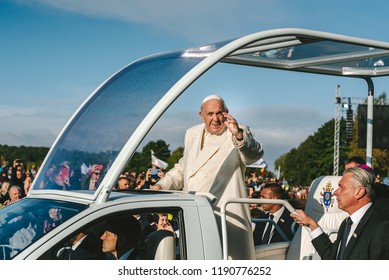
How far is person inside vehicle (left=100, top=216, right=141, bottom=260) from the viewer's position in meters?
3.73

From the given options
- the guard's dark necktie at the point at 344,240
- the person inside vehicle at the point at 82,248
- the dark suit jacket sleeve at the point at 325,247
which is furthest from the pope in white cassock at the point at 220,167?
the person inside vehicle at the point at 82,248

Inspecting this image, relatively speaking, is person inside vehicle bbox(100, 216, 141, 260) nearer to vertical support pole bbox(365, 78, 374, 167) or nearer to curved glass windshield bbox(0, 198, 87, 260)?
curved glass windshield bbox(0, 198, 87, 260)

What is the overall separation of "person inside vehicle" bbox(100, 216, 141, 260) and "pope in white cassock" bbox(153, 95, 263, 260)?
2.98ft

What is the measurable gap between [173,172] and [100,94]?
1.11 metres

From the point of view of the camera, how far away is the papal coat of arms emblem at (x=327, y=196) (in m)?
5.63

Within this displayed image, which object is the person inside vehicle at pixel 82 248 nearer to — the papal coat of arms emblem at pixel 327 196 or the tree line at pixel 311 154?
the papal coat of arms emblem at pixel 327 196

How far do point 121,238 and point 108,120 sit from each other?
81 cm

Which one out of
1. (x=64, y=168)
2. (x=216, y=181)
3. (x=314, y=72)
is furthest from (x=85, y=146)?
(x=314, y=72)

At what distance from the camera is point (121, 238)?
378 cm

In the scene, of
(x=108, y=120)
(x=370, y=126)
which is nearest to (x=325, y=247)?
(x=108, y=120)

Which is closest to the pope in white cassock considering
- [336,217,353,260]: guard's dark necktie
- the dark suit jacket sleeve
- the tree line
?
the dark suit jacket sleeve

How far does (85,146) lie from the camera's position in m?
4.26

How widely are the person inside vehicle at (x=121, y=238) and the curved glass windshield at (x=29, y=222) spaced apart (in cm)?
20
